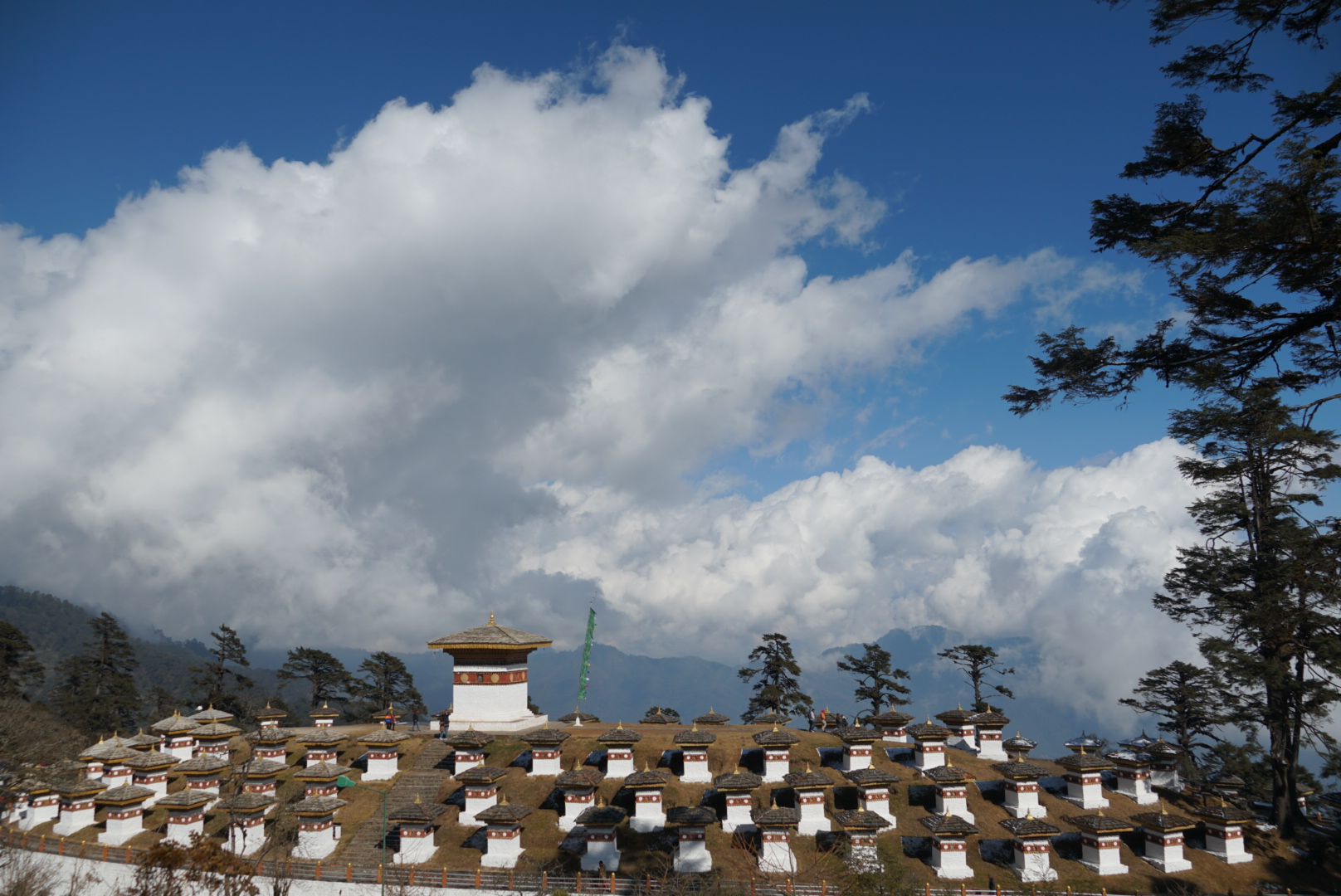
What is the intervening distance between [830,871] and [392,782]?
22.7m

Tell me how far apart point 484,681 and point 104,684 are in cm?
4208

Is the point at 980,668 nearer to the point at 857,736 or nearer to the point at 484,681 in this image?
the point at 857,736

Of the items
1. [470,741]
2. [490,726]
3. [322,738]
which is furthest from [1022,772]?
[322,738]

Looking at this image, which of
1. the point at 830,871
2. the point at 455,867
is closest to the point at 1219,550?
the point at 830,871

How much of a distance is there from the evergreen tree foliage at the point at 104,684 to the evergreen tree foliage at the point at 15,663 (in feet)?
8.70

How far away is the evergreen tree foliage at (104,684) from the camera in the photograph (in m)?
57.8

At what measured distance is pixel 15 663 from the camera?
2172 inches

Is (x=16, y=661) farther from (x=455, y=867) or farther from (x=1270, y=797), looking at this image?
(x=1270, y=797)

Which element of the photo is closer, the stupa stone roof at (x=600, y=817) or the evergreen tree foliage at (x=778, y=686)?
the stupa stone roof at (x=600, y=817)

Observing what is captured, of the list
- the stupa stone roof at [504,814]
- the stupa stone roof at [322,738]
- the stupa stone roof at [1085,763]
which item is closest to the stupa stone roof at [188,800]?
the stupa stone roof at [322,738]

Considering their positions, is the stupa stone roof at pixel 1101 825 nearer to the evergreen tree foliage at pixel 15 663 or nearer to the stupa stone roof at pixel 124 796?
the stupa stone roof at pixel 124 796

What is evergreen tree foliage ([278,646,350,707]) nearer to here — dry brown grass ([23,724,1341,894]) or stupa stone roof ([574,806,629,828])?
dry brown grass ([23,724,1341,894])

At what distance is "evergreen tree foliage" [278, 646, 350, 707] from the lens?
203 ft

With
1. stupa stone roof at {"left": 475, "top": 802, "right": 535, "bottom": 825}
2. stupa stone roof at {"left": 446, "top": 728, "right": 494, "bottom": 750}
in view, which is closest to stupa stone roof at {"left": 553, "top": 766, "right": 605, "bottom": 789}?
stupa stone roof at {"left": 475, "top": 802, "right": 535, "bottom": 825}
